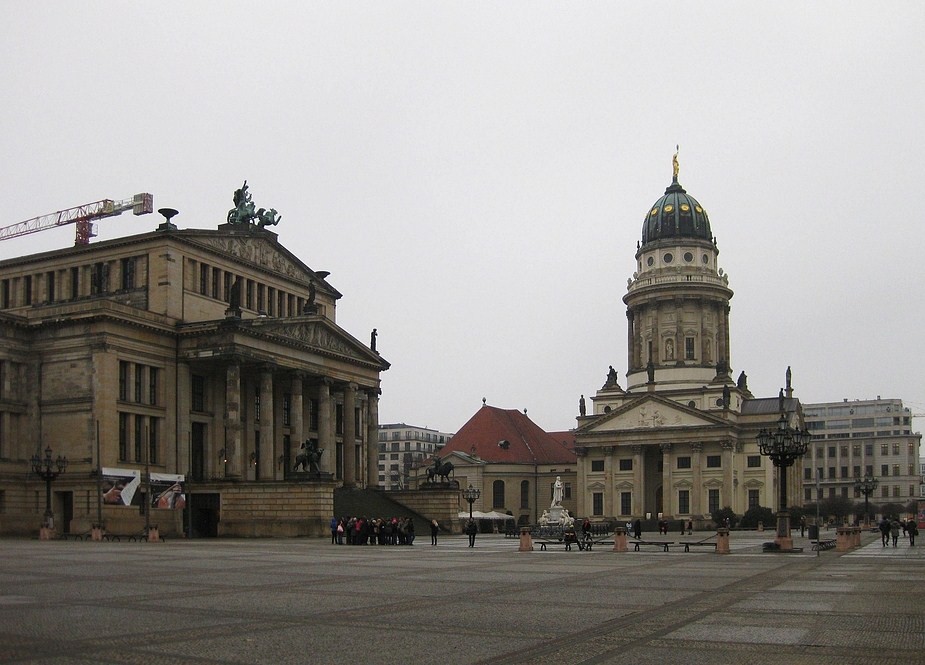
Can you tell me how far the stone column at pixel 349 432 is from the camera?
83.1 m

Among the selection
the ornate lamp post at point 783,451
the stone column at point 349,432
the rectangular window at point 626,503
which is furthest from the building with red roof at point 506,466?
the ornate lamp post at point 783,451

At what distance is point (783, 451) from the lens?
5091 cm

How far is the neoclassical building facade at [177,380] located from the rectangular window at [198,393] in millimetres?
109

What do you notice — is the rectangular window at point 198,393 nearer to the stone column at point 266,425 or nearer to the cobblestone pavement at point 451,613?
the stone column at point 266,425

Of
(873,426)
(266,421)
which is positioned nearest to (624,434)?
(266,421)

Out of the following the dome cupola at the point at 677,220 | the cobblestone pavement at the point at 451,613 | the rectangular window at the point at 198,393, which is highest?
the dome cupola at the point at 677,220

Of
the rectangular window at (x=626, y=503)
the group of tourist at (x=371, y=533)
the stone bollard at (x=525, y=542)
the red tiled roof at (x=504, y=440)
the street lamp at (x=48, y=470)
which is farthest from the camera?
the red tiled roof at (x=504, y=440)

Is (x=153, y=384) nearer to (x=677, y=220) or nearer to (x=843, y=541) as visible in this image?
(x=843, y=541)

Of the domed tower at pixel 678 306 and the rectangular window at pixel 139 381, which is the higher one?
the domed tower at pixel 678 306

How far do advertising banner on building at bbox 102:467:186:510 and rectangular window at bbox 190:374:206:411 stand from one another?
637cm

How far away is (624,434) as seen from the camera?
12700 centimetres

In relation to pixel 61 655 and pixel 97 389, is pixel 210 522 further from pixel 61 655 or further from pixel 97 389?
pixel 61 655

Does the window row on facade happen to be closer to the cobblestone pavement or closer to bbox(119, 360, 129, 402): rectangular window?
bbox(119, 360, 129, 402): rectangular window

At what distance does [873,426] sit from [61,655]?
200 m
